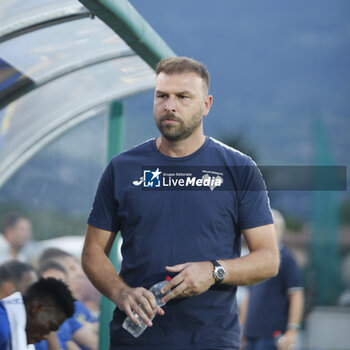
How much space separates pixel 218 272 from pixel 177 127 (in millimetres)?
519

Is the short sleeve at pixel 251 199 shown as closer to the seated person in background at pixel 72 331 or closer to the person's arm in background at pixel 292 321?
the seated person in background at pixel 72 331

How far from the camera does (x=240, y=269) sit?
2441 millimetres

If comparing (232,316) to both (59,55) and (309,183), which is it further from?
(59,55)

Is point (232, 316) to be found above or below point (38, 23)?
below

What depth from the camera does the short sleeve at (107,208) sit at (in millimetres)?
2629

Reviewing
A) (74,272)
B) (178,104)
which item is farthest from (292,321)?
(178,104)

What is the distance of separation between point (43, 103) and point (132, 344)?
88.1 inches

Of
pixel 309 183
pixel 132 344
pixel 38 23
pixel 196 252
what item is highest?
pixel 38 23

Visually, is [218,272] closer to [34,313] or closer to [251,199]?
[251,199]

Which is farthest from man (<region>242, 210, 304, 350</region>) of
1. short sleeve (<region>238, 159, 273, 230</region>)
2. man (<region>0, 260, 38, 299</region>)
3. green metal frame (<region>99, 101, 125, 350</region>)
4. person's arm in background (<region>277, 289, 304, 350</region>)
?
short sleeve (<region>238, 159, 273, 230</region>)

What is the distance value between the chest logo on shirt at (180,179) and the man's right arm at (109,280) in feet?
0.85

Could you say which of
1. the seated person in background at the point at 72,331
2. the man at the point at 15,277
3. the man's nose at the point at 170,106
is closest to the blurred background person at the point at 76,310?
the seated person in background at the point at 72,331

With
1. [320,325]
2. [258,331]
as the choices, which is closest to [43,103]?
[258,331]

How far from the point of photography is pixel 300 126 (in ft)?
161
